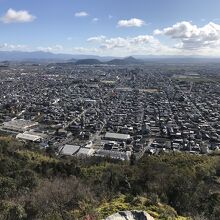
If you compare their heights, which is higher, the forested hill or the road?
the forested hill

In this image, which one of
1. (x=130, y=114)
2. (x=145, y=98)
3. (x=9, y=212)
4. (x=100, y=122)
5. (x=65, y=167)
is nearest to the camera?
(x=9, y=212)

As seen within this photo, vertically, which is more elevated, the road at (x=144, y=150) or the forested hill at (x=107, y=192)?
the forested hill at (x=107, y=192)

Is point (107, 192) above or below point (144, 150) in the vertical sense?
above

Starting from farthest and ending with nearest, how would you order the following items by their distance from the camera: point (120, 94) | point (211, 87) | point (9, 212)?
point (211, 87) → point (120, 94) → point (9, 212)

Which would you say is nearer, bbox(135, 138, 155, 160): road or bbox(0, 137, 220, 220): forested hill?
bbox(0, 137, 220, 220): forested hill

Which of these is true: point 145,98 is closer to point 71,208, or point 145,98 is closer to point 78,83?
point 78,83

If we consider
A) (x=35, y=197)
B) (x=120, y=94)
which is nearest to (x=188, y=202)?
(x=35, y=197)

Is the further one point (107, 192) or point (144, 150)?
point (144, 150)

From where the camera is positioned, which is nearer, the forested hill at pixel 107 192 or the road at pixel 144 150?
the forested hill at pixel 107 192
